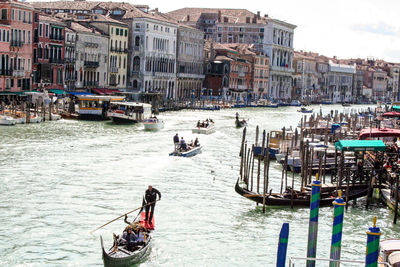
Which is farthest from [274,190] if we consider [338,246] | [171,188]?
[338,246]

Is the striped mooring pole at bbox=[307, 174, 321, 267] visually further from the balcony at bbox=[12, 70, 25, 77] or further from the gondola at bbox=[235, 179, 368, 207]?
the balcony at bbox=[12, 70, 25, 77]

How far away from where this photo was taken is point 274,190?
1877 centimetres

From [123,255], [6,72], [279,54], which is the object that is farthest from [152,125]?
[279,54]

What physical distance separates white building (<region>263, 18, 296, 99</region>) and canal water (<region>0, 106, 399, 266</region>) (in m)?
50.0

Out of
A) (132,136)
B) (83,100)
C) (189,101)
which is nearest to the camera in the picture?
(132,136)

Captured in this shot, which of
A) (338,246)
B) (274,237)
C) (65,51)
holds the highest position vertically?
(65,51)

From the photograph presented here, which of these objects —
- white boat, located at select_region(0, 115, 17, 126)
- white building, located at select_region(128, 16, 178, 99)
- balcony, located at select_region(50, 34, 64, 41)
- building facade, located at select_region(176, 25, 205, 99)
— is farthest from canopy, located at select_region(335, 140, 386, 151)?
building facade, located at select_region(176, 25, 205, 99)

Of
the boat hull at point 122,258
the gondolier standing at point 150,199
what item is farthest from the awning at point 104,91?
the boat hull at point 122,258

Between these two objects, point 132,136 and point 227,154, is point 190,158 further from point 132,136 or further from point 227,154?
point 132,136

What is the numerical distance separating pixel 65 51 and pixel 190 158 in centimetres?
2091

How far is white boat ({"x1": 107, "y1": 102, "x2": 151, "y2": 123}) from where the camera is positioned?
1398 inches

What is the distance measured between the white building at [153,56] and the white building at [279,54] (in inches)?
781

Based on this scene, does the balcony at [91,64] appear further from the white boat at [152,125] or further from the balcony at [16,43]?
the white boat at [152,125]

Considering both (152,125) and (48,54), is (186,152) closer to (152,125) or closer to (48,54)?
(152,125)
